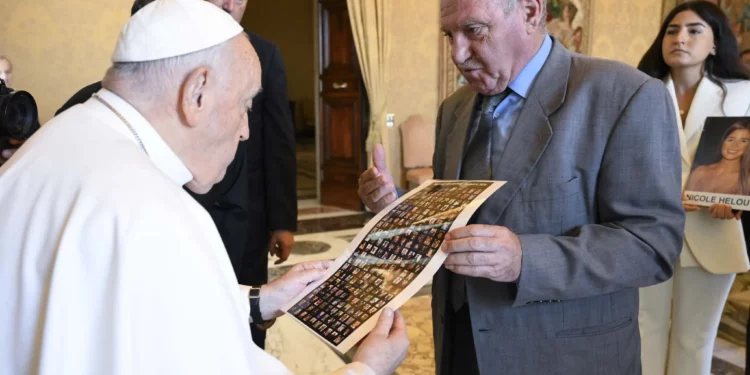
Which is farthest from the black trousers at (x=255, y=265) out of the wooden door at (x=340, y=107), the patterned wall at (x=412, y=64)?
the wooden door at (x=340, y=107)

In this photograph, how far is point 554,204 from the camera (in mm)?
1375

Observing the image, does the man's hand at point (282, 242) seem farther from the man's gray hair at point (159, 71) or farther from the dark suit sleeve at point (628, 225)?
the man's gray hair at point (159, 71)

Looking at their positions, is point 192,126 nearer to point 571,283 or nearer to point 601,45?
point 571,283

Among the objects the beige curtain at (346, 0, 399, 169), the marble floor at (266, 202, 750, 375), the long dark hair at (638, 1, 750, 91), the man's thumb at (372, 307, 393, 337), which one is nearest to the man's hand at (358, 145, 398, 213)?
the man's thumb at (372, 307, 393, 337)

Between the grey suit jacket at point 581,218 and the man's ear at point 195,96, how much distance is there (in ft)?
2.44

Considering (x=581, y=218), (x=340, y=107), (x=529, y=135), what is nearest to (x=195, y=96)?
(x=529, y=135)

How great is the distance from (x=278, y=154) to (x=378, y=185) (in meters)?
0.96

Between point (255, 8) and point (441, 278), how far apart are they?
13672mm

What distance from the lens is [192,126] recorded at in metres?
1.03

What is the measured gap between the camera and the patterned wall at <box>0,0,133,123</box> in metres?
4.27

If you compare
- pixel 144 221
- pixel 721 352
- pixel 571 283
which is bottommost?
pixel 721 352

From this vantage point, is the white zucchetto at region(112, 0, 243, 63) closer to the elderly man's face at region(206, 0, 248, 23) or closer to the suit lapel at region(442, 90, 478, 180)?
the suit lapel at region(442, 90, 478, 180)

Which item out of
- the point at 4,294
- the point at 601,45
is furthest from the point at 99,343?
the point at 601,45

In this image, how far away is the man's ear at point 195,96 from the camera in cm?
100
